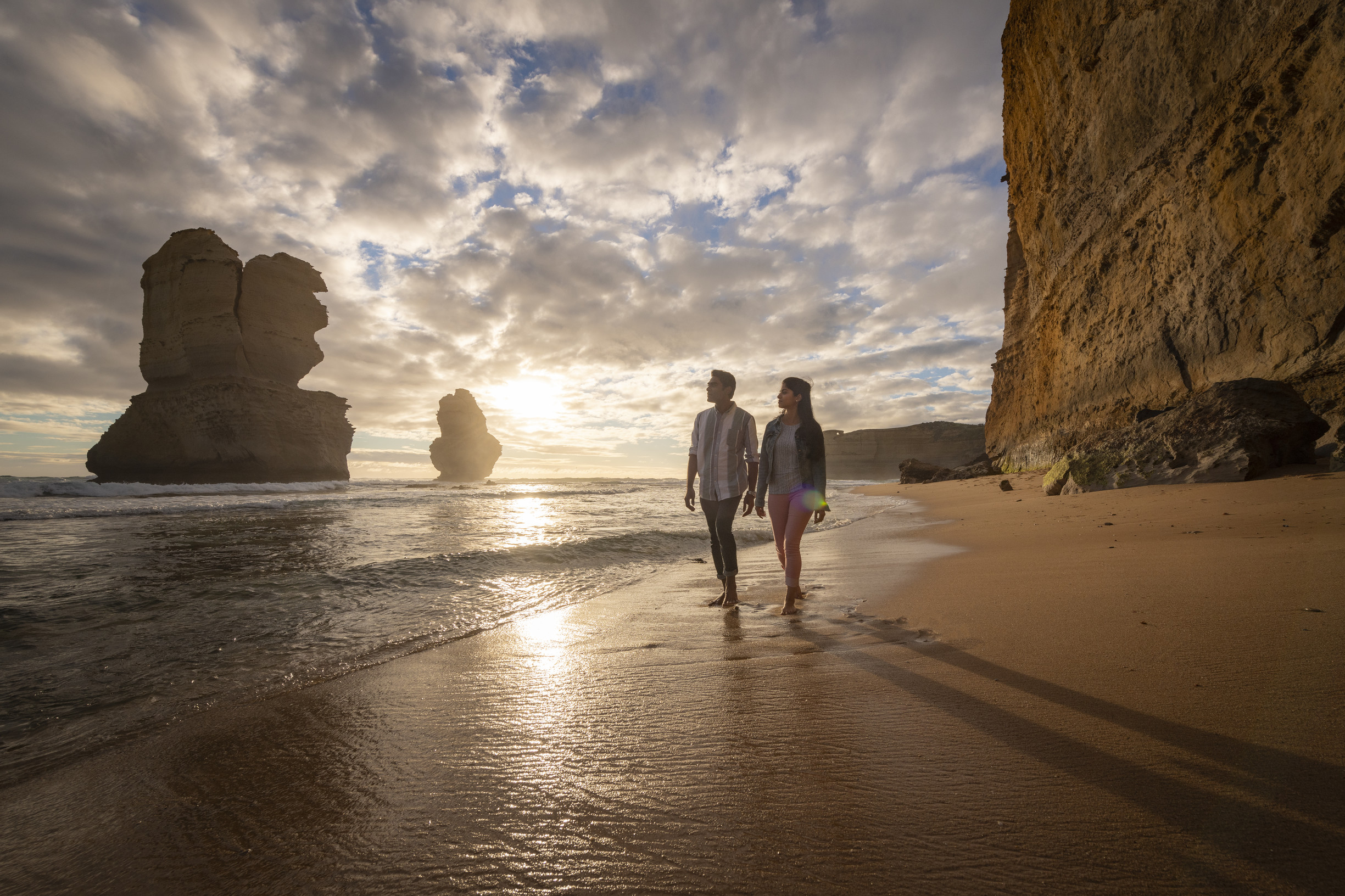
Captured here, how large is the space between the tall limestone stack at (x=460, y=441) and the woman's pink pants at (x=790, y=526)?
80528mm

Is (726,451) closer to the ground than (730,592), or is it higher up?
higher up

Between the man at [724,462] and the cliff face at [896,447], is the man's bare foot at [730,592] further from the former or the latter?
the cliff face at [896,447]

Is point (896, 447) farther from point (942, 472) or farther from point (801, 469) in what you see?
point (801, 469)

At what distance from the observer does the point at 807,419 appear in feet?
13.1

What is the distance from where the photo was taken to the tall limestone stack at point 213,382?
114 ft

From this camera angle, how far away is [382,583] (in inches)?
189

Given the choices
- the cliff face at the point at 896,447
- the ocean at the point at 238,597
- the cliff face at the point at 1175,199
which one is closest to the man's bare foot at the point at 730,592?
the ocean at the point at 238,597

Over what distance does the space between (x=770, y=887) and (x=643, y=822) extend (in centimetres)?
36

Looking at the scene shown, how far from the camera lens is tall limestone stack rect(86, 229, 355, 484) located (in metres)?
34.7

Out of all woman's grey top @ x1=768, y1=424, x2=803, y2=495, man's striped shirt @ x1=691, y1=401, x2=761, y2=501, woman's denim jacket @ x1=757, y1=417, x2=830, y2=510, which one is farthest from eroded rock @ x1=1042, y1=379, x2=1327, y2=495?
man's striped shirt @ x1=691, y1=401, x2=761, y2=501

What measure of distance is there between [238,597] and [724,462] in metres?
4.02

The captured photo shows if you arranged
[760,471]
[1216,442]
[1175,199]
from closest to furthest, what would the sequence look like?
1. [760,471]
2. [1216,442]
3. [1175,199]

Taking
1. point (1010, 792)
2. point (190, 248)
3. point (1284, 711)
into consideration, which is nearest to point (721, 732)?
point (1010, 792)

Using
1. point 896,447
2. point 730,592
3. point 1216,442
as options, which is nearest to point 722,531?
point 730,592
